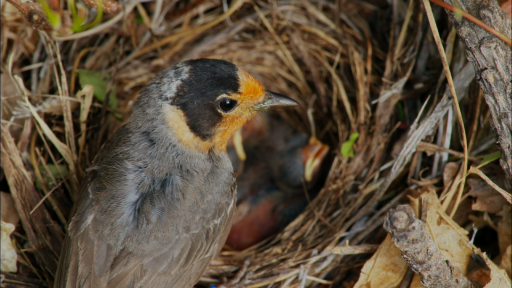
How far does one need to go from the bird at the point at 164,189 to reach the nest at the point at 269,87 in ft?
1.41

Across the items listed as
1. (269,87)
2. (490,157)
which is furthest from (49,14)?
(490,157)

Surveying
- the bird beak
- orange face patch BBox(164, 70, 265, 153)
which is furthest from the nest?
orange face patch BBox(164, 70, 265, 153)

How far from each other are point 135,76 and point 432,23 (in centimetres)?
247

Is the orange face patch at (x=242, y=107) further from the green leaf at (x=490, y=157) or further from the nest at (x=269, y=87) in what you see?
the green leaf at (x=490, y=157)

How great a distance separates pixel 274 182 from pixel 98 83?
68.8 inches

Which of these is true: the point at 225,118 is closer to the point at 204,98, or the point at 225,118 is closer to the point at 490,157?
the point at 204,98

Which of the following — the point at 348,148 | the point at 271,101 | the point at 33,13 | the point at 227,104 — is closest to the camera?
the point at 33,13

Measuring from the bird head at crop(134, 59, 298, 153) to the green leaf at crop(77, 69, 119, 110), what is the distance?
0.73 metres

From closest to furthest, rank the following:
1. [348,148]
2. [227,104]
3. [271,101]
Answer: [227,104] < [271,101] < [348,148]

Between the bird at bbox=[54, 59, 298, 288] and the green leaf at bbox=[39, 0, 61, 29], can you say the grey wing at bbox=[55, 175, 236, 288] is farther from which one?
the green leaf at bbox=[39, 0, 61, 29]

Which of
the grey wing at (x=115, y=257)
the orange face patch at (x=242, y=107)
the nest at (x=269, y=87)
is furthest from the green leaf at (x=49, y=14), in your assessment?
the orange face patch at (x=242, y=107)

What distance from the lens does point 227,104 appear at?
276 cm

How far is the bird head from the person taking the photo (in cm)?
266

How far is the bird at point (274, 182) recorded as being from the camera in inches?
144
